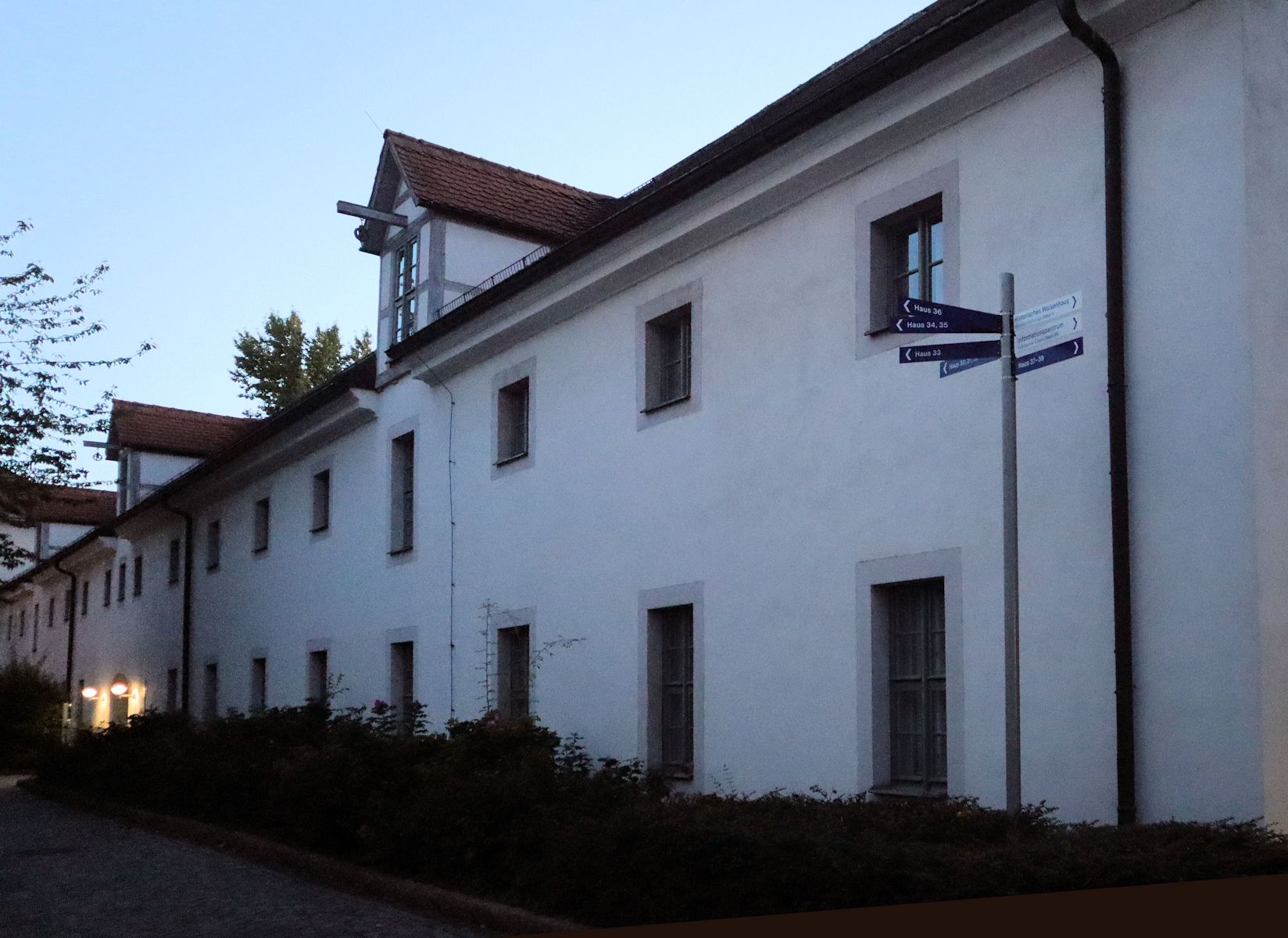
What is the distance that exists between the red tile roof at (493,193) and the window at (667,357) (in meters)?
6.16

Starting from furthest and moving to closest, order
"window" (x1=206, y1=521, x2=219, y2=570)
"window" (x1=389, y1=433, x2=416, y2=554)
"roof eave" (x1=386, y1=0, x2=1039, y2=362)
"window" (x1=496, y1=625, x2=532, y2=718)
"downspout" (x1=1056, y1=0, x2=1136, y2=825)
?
"window" (x1=206, y1=521, x2=219, y2=570) < "window" (x1=389, y1=433, x2=416, y2=554) < "window" (x1=496, y1=625, x2=532, y2=718) < "roof eave" (x1=386, y1=0, x2=1039, y2=362) < "downspout" (x1=1056, y1=0, x2=1136, y2=825)

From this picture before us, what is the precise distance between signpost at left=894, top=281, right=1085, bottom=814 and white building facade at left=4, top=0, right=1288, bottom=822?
59.6 inches

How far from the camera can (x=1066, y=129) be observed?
10.1 meters

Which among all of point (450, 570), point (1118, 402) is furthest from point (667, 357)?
point (1118, 402)

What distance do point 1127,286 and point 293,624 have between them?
17.2m

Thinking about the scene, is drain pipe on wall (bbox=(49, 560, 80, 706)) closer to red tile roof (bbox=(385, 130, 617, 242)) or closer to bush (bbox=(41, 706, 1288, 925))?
red tile roof (bbox=(385, 130, 617, 242))

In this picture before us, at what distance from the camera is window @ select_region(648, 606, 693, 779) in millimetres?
13898

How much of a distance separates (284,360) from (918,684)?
46461 mm

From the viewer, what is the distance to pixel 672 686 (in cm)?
1418

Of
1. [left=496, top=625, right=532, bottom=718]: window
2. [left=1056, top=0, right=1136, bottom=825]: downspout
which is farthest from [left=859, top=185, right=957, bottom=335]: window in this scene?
[left=496, top=625, right=532, bottom=718]: window

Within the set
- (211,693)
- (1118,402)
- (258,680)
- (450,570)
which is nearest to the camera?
(1118,402)

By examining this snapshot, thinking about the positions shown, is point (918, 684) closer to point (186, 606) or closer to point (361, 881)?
point (361, 881)

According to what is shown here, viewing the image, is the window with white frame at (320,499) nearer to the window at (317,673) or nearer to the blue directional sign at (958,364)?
the window at (317,673)

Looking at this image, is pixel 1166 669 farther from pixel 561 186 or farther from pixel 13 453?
pixel 13 453
